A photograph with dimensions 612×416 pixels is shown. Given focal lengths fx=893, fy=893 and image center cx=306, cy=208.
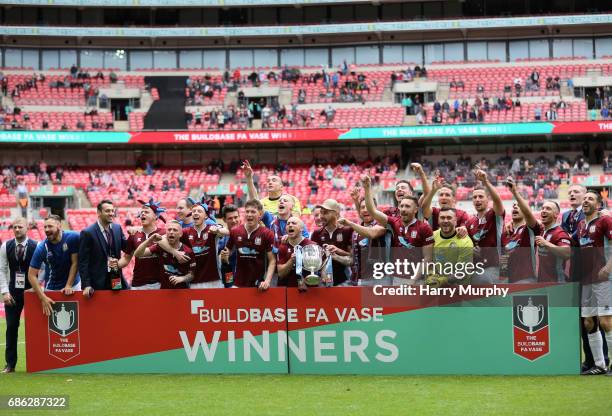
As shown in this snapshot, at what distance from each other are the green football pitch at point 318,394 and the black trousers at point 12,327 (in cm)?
54

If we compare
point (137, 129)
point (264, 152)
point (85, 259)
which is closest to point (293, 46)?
point (264, 152)

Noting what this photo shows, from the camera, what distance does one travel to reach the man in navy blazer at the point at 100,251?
36.4 feet

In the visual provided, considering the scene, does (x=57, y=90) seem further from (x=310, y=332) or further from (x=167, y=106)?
(x=310, y=332)

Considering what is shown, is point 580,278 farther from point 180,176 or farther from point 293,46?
point 293,46

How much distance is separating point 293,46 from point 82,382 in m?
44.9

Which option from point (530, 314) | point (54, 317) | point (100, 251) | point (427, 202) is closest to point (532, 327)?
point (530, 314)

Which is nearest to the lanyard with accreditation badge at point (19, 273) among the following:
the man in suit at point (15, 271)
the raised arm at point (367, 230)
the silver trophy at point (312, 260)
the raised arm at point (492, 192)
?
the man in suit at point (15, 271)

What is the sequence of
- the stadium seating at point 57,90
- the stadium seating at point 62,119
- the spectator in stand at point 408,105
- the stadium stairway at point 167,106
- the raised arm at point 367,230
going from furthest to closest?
the stadium seating at point 57,90 < the stadium stairway at point 167,106 < the spectator in stand at point 408,105 < the stadium seating at point 62,119 < the raised arm at point 367,230

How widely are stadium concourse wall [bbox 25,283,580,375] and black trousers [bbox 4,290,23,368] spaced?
0.67 feet

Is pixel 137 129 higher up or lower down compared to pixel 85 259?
higher up

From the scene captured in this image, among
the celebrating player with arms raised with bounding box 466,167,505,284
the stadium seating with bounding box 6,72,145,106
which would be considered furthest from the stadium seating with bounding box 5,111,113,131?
the celebrating player with arms raised with bounding box 466,167,505,284

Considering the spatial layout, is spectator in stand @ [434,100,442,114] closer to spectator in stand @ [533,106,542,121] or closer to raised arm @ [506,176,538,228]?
spectator in stand @ [533,106,542,121]

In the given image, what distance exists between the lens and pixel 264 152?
168 ft

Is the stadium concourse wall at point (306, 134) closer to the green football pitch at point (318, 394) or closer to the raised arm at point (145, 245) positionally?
the raised arm at point (145, 245)
